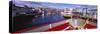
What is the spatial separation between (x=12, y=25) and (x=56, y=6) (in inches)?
17.4

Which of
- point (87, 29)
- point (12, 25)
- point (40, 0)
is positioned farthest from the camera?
point (87, 29)

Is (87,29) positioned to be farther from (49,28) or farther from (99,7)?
(49,28)

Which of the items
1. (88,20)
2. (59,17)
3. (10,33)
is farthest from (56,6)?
(10,33)

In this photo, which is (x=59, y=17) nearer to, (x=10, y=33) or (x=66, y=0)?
(x=66, y=0)

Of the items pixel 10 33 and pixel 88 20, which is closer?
pixel 10 33

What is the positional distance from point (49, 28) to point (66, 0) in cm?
32

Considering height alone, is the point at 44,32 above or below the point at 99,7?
below

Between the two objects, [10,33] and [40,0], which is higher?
[40,0]

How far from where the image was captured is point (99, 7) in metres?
1.58

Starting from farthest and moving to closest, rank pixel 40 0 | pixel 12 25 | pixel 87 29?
1. pixel 87 29
2. pixel 40 0
3. pixel 12 25

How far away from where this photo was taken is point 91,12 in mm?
1544

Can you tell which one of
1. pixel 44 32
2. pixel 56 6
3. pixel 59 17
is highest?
pixel 56 6

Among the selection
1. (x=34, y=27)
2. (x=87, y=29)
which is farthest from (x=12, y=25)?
(x=87, y=29)
